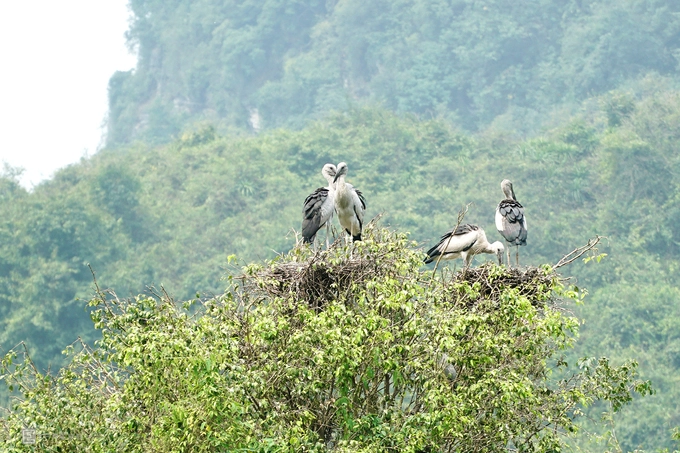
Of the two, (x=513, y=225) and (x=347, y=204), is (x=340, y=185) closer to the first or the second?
(x=347, y=204)

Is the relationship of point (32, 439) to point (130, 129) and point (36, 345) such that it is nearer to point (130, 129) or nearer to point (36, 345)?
point (36, 345)

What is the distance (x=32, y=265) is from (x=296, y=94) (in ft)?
105

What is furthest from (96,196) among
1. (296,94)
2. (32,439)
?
(32,439)

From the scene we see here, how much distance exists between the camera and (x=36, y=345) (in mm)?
33250

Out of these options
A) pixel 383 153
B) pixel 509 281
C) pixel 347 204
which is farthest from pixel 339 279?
pixel 383 153

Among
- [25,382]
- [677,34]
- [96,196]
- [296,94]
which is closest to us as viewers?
[25,382]

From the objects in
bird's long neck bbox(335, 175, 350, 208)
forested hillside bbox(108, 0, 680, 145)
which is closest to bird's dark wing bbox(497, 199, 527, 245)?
bird's long neck bbox(335, 175, 350, 208)

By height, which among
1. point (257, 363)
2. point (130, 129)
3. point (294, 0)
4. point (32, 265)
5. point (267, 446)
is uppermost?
point (294, 0)

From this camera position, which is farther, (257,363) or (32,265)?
(32,265)

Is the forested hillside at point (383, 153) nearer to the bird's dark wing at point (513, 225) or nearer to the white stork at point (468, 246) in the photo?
the bird's dark wing at point (513, 225)

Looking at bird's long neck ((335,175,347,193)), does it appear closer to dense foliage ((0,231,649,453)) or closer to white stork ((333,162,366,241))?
white stork ((333,162,366,241))

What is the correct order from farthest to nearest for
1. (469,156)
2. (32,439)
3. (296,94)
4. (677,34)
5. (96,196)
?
(296,94) → (677,34) → (469,156) → (96,196) → (32,439)

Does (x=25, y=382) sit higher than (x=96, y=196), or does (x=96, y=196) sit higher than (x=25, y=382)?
(x=96, y=196)

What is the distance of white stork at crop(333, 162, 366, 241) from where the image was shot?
11.9 metres
